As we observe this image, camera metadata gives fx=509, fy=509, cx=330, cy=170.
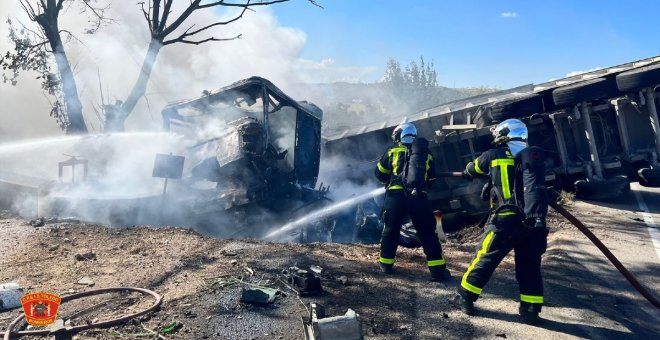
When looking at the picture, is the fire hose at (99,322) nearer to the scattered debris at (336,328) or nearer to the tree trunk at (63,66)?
the scattered debris at (336,328)

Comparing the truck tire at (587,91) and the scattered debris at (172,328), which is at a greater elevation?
the truck tire at (587,91)

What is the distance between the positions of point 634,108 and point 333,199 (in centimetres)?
526

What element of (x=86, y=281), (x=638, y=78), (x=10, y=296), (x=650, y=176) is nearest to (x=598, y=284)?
(x=650, y=176)

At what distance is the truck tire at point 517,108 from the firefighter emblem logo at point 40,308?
7030mm

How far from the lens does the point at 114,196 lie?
26.7 feet

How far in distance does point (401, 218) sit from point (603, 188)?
14.6 feet

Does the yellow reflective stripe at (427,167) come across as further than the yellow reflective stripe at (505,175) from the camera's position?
Yes

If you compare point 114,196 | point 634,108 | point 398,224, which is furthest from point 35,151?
point 634,108

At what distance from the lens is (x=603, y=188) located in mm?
8188

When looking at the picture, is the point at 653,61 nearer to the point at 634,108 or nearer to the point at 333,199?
the point at 634,108

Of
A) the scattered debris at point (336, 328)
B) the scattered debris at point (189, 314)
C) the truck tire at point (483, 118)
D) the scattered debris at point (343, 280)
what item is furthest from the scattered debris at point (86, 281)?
the truck tire at point (483, 118)

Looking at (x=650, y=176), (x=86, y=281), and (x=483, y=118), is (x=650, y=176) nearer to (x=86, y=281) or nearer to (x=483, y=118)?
(x=483, y=118)

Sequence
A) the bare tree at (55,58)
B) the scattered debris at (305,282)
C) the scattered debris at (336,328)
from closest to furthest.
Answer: the scattered debris at (336,328)
the scattered debris at (305,282)
the bare tree at (55,58)

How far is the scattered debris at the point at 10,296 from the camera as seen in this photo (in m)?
4.23
